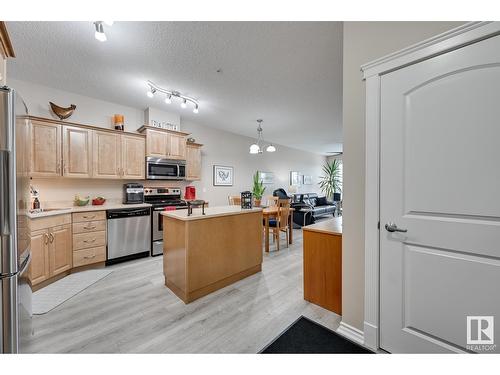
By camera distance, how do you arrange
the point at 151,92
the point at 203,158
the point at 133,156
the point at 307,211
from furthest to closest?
1. the point at 307,211
2. the point at 203,158
3. the point at 133,156
4. the point at 151,92

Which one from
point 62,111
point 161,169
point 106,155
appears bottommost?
point 161,169

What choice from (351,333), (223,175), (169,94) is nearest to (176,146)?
(169,94)

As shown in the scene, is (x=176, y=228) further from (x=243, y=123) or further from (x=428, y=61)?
(x=243, y=123)

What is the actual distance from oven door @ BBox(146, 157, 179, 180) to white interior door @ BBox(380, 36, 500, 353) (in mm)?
3693

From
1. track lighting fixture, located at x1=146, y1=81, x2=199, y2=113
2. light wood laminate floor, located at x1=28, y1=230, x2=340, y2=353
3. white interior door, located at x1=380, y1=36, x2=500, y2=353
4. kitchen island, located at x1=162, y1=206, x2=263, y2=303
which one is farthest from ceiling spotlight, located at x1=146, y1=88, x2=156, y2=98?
white interior door, located at x1=380, y1=36, x2=500, y2=353

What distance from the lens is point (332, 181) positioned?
916cm

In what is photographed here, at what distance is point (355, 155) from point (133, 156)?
3.65 metres

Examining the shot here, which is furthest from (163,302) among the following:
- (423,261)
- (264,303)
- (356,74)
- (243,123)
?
(243,123)

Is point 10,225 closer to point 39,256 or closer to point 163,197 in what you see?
point 39,256

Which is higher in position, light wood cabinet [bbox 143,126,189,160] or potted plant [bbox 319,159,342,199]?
light wood cabinet [bbox 143,126,189,160]

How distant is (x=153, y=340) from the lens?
167cm

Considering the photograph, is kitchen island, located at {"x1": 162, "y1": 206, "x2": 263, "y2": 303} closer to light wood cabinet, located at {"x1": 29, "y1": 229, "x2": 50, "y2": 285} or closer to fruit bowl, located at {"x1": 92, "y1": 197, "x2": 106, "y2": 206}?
light wood cabinet, located at {"x1": 29, "y1": 229, "x2": 50, "y2": 285}

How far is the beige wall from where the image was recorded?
1.56m
